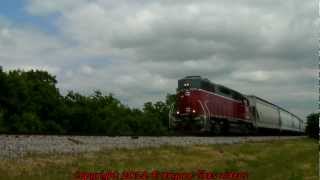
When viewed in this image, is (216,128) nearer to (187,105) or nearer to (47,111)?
(187,105)

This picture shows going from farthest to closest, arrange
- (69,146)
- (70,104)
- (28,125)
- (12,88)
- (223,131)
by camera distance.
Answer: (70,104), (12,88), (28,125), (223,131), (69,146)

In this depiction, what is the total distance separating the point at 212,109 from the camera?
35.3 meters

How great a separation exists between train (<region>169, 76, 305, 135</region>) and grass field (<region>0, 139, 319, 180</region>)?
9.87 metres

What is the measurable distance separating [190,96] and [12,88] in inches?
970

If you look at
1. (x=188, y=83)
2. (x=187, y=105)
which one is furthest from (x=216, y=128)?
(x=188, y=83)

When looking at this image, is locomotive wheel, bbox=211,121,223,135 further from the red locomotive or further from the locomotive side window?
the locomotive side window

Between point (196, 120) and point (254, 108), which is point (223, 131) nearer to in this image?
point (196, 120)

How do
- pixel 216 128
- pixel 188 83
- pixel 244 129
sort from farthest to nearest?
1. pixel 244 129
2. pixel 216 128
3. pixel 188 83

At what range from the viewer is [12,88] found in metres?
53.0

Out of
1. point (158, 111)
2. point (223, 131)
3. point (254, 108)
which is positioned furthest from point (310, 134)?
point (158, 111)

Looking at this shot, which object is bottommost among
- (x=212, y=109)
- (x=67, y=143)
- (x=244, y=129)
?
(x=67, y=143)

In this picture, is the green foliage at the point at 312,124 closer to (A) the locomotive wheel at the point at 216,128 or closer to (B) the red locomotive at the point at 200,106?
(B) the red locomotive at the point at 200,106

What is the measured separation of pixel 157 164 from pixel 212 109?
17.8m

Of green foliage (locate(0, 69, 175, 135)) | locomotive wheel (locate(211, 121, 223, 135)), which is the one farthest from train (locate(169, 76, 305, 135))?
green foliage (locate(0, 69, 175, 135))
